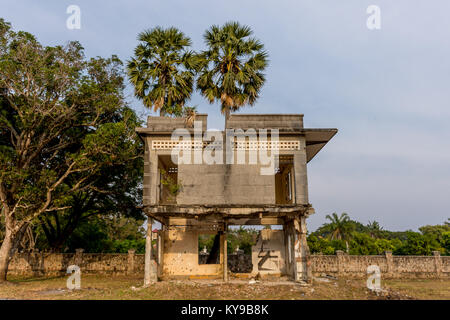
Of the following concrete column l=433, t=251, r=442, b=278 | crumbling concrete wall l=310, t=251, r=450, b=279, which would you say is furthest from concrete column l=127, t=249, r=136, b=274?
concrete column l=433, t=251, r=442, b=278

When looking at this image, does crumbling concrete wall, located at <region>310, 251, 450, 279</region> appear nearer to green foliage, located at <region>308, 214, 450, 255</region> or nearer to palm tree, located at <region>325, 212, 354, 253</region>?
green foliage, located at <region>308, 214, 450, 255</region>

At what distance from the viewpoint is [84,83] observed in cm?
1842

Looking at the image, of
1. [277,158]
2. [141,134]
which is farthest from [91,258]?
[277,158]

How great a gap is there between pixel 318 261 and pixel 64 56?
2038cm

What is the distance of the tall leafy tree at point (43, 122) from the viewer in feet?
55.6

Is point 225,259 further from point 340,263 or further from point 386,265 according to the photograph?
point 386,265

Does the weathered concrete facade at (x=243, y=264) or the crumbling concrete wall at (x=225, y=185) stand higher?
the crumbling concrete wall at (x=225, y=185)

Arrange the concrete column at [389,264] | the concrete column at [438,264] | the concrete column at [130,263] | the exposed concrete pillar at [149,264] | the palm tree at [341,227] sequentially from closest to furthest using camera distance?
the exposed concrete pillar at [149,264] < the concrete column at [130,263] < the concrete column at [389,264] < the concrete column at [438,264] < the palm tree at [341,227]

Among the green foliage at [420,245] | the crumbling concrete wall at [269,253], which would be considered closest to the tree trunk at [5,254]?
the crumbling concrete wall at [269,253]

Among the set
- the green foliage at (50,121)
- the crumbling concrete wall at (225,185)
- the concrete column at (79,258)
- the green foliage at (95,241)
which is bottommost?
the concrete column at (79,258)

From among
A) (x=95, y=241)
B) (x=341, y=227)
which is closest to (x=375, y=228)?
(x=341, y=227)

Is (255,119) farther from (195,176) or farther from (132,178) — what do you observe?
(132,178)

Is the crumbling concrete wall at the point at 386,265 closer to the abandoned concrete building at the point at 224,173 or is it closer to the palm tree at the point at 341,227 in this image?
the abandoned concrete building at the point at 224,173

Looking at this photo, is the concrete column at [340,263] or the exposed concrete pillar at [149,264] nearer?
the exposed concrete pillar at [149,264]
